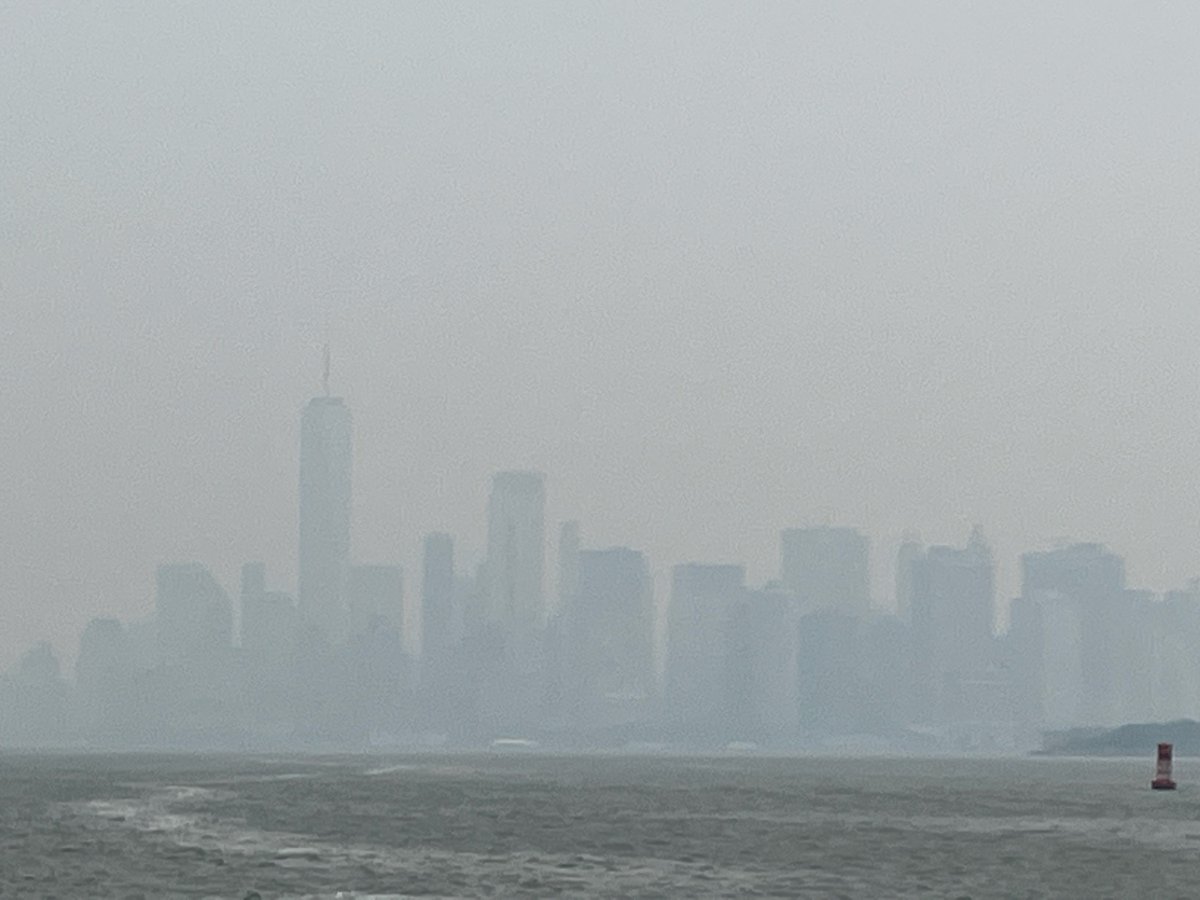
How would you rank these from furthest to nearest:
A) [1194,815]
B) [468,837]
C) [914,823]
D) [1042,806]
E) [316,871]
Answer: [1042,806]
[1194,815]
[914,823]
[468,837]
[316,871]

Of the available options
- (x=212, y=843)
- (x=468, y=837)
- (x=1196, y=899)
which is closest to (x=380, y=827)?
(x=468, y=837)

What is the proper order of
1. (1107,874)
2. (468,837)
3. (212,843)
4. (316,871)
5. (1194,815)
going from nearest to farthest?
(316,871) → (1107,874) → (212,843) → (468,837) → (1194,815)

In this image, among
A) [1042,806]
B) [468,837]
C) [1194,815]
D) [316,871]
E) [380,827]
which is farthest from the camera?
[1042,806]

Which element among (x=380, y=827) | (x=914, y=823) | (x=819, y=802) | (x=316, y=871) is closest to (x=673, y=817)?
(x=914, y=823)

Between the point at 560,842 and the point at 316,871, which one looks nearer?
the point at 316,871

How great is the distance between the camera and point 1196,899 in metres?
81.1

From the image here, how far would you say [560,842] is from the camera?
353 feet

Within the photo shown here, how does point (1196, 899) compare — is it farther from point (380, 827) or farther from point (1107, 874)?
point (380, 827)

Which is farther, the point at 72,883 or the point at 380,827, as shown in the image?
the point at 380,827

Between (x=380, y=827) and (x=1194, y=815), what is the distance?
Result: 65380 mm

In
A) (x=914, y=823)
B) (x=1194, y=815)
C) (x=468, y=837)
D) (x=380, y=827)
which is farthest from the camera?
(x=1194, y=815)

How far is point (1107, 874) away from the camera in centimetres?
9231

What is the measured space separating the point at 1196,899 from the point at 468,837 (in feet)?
133

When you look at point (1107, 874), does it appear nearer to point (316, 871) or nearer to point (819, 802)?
point (316, 871)
